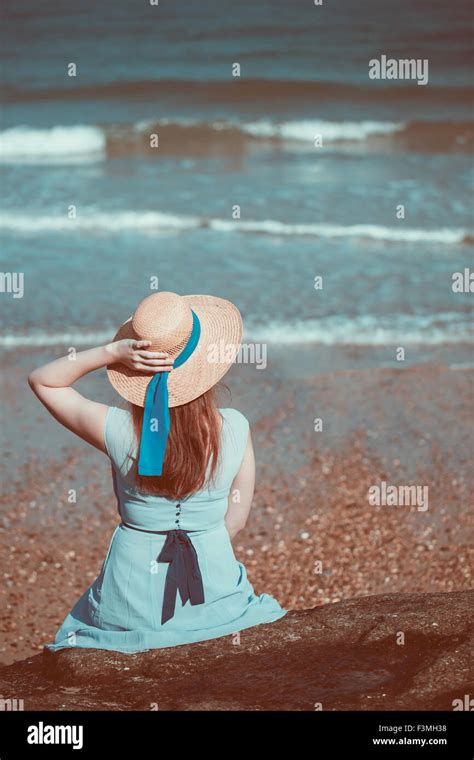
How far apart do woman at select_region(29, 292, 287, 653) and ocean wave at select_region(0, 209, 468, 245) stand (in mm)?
8087

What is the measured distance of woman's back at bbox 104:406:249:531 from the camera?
3270mm

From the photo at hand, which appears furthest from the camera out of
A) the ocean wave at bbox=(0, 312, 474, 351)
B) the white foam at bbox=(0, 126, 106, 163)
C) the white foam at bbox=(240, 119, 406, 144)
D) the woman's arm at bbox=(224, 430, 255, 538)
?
the white foam at bbox=(240, 119, 406, 144)

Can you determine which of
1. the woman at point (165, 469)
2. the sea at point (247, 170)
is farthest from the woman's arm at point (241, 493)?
the sea at point (247, 170)

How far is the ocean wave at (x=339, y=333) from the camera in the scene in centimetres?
818

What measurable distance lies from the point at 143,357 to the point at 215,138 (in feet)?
46.5

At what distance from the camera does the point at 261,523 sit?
221 inches

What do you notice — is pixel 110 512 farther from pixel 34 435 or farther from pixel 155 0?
pixel 155 0

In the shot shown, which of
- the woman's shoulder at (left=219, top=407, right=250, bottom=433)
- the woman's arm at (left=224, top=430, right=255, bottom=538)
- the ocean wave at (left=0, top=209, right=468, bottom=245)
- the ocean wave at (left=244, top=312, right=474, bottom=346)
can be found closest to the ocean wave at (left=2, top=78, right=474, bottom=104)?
the ocean wave at (left=0, top=209, right=468, bottom=245)

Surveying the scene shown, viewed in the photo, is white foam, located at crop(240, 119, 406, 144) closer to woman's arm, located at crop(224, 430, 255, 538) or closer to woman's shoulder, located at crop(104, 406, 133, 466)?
woman's arm, located at crop(224, 430, 255, 538)

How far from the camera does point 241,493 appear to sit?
3.52 meters

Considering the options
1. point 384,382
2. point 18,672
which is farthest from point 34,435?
point 18,672

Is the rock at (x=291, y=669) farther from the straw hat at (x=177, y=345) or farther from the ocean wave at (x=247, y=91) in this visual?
the ocean wave at (x=247, y=91)

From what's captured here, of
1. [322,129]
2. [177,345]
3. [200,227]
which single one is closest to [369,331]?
[200,227]

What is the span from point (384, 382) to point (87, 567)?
2.92 meters
